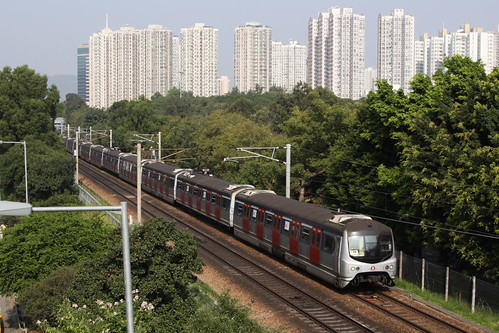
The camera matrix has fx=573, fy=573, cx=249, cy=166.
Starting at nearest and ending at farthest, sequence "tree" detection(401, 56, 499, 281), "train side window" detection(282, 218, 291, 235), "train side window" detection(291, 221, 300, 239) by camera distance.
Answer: "tree" detection(401, 56, 499, 281) < "train side window" detection(291, 221, 300, 239) < "train side window" detection(282, 218, 291, 235)

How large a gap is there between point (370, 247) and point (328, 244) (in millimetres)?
1558

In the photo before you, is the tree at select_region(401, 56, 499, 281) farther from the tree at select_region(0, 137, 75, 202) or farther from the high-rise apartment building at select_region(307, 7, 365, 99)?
the high-rise apartment building at select_region(307, 7, 365, 99)

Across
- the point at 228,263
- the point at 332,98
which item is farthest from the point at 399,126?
the point at 332,98

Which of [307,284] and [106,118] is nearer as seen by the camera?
[307,284]

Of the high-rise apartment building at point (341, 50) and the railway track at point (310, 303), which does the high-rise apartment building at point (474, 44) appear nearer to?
the high-rise apartment building at point (341, 50)

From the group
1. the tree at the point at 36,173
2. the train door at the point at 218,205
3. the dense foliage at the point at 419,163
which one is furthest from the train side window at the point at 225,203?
the tree at the point at 36,173

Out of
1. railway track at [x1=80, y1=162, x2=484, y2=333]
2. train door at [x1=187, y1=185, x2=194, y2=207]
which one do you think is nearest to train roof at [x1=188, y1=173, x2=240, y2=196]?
train door at [x1=187, y1=185, x2=194, y2=207]

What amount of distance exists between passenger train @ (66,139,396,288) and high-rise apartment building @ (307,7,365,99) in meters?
138

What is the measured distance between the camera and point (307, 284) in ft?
72.9

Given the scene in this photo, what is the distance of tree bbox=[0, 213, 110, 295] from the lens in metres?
23.5

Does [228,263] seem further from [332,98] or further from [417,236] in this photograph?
[332,98]

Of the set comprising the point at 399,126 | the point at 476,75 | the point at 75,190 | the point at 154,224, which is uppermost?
the point at 476,75

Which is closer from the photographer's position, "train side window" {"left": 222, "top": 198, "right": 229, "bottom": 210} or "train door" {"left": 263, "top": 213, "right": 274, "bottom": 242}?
"train door" {"left": 263, "top": 213, "right": 274, "bottom": 242}

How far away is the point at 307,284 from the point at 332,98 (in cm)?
5545
